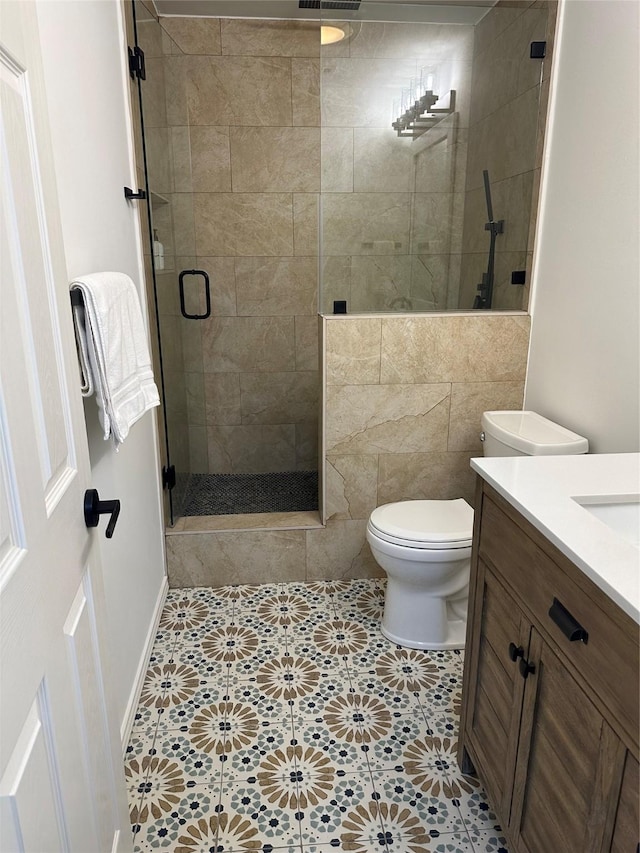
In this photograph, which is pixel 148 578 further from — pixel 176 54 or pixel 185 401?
pixel 176 54

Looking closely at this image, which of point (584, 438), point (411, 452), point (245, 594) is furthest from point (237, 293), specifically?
point (584, 438)

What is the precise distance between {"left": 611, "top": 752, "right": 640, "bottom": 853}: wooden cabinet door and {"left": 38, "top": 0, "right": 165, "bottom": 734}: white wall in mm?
1084

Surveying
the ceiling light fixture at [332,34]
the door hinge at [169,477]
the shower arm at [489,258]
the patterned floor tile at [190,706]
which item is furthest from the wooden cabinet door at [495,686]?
the ceiling light fixture at [332,34]

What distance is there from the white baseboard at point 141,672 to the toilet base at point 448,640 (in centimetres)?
90

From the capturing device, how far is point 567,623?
3.43ft

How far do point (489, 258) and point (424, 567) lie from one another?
132cm

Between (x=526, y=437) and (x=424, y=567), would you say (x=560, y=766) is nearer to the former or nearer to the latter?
(x=424, y=567)

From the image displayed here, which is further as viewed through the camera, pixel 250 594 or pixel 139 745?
pixel 250 594

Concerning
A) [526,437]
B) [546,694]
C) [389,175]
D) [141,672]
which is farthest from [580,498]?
[389,175]

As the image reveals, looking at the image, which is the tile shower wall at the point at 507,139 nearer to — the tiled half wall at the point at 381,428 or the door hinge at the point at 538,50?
the door hinge at the point at 538,50

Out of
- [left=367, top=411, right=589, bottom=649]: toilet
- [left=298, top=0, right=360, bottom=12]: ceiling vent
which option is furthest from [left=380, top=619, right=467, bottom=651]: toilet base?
[left=298, top=0, right=360, bottom=12]: ceiling vent

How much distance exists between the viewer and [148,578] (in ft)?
7.40

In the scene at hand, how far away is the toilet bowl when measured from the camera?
2.09m

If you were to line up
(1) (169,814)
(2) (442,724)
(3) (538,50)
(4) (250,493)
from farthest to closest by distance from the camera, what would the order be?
1. (4) (250,493)
2. (3) (538,50)
3. (2) (442,724)
4. (1) (169,814)
